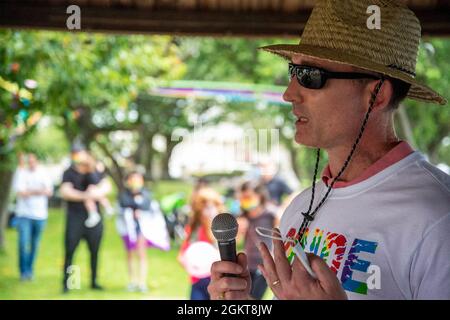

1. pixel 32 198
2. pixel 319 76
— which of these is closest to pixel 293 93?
pixel 319 76

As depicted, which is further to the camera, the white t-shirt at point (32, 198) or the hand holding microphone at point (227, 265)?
the white t-shirt at point (32, 198)

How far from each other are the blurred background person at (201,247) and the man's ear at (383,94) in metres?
4.35

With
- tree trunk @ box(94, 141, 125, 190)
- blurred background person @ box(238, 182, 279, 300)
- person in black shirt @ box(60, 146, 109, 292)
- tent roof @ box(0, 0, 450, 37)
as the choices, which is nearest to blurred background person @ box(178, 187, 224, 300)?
blurred background person @ box(238, 182, 279, 300)

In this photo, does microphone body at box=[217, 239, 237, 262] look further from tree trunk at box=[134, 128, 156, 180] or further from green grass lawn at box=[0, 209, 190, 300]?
tree trunk at box=[134, 128, 156, 180]

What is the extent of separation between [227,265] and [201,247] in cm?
536

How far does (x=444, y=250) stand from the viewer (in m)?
1.71

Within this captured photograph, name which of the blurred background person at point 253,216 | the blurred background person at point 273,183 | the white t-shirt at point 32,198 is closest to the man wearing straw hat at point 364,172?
the blurred background person at point 253,216

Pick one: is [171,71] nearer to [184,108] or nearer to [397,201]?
[184,108]

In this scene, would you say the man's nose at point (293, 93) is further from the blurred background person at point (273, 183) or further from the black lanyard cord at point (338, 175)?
the blurred background person at point (273, 183)

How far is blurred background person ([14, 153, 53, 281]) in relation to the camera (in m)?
10.3

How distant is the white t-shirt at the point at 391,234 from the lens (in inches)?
68.3

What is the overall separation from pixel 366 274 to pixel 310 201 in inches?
18.0

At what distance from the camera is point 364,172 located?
2.06 m
